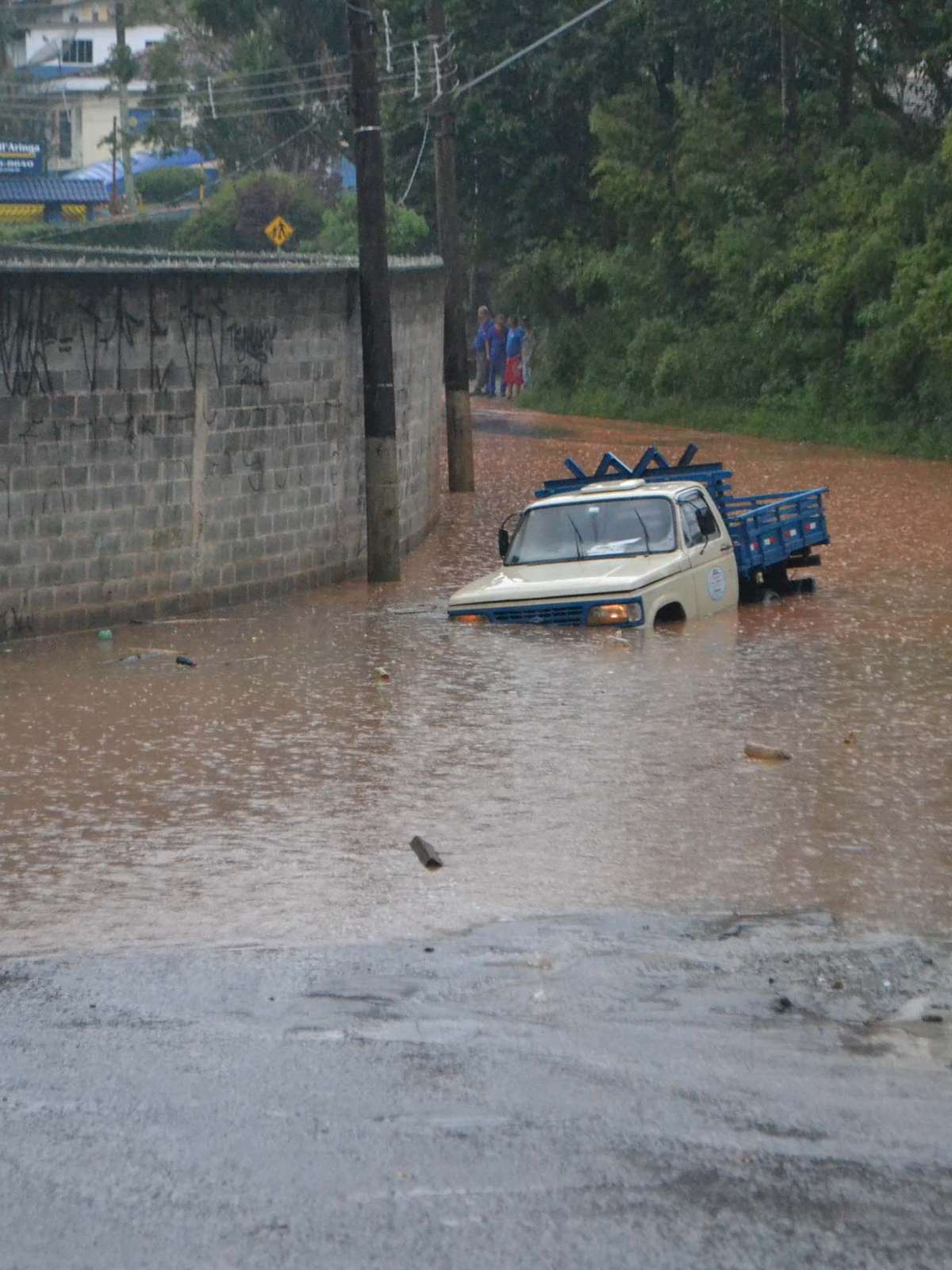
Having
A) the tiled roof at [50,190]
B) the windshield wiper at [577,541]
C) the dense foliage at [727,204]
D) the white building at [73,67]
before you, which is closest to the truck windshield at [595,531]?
the windshield wiper at [577,541]

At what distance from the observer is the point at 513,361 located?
49.6m

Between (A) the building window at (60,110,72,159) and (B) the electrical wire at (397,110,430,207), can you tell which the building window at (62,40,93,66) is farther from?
(B) the electrical wire at (397,110,430,207)

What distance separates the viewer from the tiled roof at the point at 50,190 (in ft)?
254

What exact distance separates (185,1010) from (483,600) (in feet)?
27.4

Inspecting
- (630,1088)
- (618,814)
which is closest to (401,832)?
(618,814)

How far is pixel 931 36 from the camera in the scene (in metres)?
34.7

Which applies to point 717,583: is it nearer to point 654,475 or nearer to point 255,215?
point 654,475

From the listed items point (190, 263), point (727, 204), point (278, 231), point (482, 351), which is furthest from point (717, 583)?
point (278, 231)

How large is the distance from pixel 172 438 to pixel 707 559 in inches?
176

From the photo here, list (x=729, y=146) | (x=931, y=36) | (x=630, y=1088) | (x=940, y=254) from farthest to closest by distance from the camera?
1. (x=729, y=146)
2. (x=931, y=36)
3. (x=940, y=254)
4. (x=630, y=1088)

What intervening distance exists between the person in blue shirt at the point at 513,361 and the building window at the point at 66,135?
62706 millimetres

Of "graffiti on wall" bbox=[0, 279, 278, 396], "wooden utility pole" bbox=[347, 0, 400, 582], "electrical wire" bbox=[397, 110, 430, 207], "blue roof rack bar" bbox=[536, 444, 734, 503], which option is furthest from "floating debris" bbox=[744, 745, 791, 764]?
"electrical wire" bbox=[397, 110, 430, 207]

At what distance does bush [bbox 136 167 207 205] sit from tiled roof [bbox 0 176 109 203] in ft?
5.55

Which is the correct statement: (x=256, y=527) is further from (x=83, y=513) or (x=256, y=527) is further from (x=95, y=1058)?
(x=95, y=1058)
